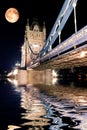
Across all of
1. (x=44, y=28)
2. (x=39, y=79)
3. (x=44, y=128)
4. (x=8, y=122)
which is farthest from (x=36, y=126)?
(x=44, y=28)

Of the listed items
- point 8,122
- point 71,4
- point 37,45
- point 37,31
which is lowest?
point 8,122

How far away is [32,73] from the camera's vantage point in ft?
214

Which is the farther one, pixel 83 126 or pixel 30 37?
pixel 30 37

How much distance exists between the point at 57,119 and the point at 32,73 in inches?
2175

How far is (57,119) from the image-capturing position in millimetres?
10219

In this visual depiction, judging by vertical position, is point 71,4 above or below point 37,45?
below

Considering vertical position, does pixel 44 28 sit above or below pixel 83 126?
above

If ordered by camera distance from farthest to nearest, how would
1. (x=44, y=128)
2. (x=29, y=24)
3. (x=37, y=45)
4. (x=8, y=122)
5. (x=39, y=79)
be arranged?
(x=29, y=24) < (x=37, y=45) < (x=39, y=79) < (x=8, y=122) < (x=44, y=128)

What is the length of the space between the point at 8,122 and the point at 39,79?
2102 inches

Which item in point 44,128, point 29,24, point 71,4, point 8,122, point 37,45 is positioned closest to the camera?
point 44,128

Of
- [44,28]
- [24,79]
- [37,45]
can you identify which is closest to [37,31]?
[44,28]

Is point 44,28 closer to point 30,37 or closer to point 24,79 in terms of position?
point 30,37

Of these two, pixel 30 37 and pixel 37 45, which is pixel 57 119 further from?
pixel 30 37

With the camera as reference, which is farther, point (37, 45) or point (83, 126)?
point (37, 45)
